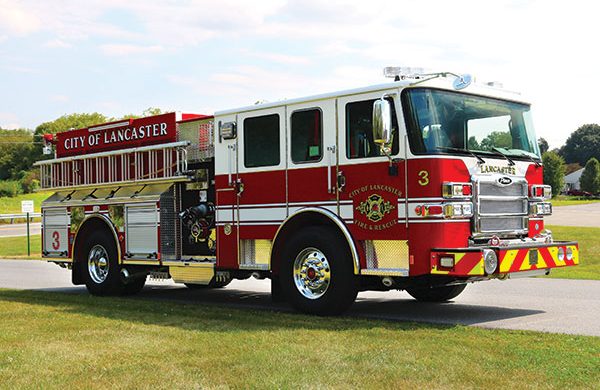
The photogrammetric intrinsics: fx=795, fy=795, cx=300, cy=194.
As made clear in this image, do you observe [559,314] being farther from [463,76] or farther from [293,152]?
[293,152]

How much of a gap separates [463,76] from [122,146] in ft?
20.5

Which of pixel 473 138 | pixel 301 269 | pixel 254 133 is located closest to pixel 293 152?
pixel 254 133

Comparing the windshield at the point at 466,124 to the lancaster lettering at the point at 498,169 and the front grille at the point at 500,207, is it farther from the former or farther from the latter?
the front grille at the point at 500,207

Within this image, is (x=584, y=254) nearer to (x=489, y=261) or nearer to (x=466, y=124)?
(x=466, y=124)

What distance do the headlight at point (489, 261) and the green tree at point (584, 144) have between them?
473 ft

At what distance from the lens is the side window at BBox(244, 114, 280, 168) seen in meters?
10.2

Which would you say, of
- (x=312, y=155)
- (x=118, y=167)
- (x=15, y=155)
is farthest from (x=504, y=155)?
(x=15, y=155)

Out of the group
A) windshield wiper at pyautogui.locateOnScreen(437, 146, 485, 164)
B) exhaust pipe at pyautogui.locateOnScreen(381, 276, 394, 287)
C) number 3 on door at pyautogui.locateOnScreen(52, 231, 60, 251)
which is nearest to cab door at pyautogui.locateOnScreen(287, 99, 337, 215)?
exhaust pipe at pyautogui.locateOnScreen(381, 276, 394, 287)

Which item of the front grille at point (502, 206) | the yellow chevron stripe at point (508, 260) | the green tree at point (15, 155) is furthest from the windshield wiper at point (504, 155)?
the green tree at point (15, 155)

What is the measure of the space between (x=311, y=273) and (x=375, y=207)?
3.98 ft

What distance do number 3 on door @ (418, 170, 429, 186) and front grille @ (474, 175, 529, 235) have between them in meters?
0.66

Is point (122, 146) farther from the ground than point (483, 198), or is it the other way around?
point (122, 146)

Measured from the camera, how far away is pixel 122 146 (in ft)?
42.8

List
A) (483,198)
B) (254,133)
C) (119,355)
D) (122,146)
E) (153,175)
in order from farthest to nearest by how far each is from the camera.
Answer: (122,146) → (153,175) → (254,133) → (483,198) → (119,355)
